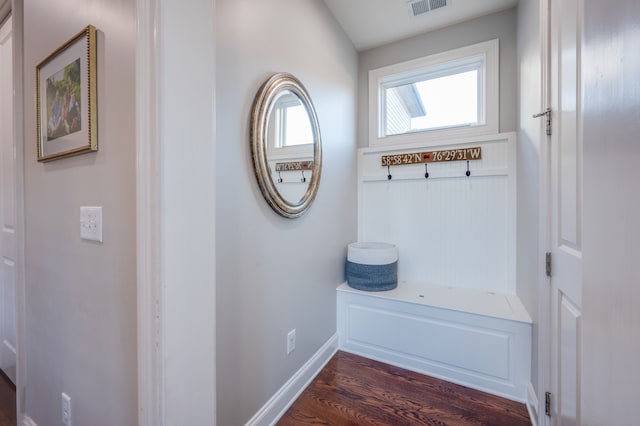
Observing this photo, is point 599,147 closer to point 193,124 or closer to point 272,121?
point 193,124

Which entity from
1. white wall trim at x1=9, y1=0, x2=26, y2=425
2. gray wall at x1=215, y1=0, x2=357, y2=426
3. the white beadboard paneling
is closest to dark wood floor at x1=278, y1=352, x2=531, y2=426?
gray wall at x1=215, y1=0, x2=357, y2=426

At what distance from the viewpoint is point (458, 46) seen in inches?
81.0

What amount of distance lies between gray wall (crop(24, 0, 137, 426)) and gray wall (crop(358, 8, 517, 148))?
1.94m

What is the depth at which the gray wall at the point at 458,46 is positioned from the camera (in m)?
1.91

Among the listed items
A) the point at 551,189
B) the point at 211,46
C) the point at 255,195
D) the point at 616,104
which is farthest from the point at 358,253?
the point at 616,104

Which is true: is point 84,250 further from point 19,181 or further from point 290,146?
point 290,146

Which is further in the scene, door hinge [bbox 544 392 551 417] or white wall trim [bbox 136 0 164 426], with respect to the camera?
door hinge [bbox 544 392 551 417]

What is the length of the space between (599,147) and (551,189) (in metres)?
0.96

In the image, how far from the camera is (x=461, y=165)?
2.05 meters

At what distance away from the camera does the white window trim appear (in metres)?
1.96

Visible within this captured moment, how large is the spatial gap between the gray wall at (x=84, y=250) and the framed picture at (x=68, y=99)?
0.04 metres

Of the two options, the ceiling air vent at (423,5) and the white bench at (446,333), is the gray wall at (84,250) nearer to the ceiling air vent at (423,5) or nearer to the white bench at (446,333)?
the white bench at (446,333)

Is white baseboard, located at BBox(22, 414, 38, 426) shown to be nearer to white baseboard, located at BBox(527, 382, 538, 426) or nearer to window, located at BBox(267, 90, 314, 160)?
window, located at BBox(267, 90, 314, 160)

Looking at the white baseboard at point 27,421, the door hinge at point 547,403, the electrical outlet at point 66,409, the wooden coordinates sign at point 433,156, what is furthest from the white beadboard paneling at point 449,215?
the white baseboard at point 27,421
